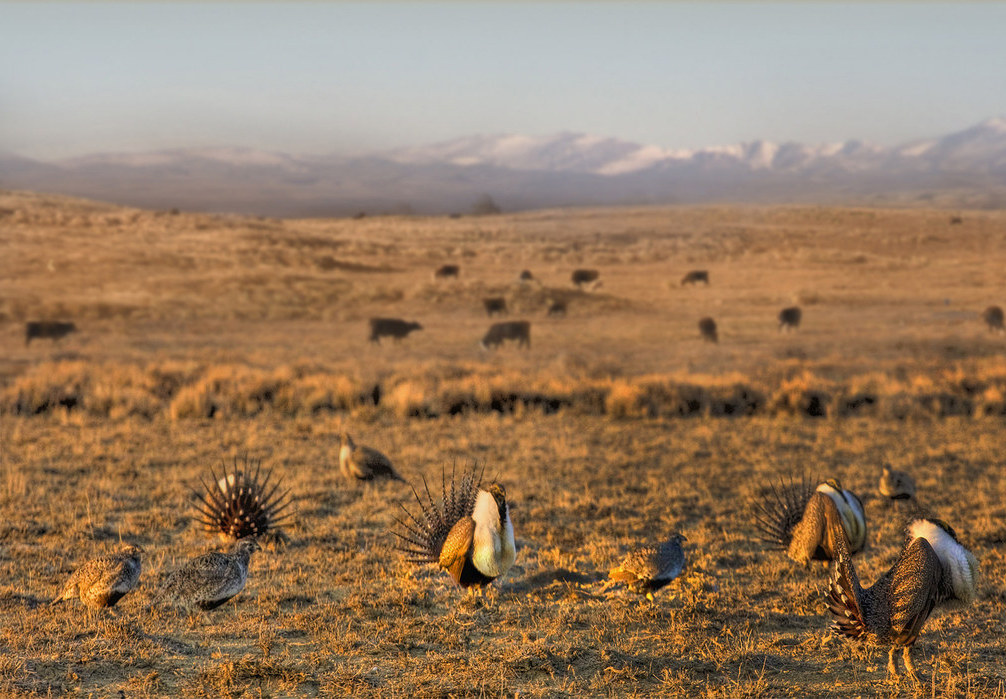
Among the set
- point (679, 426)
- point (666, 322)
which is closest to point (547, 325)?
point (666, 322)

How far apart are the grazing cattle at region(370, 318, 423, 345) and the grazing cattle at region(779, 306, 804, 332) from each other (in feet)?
34.3

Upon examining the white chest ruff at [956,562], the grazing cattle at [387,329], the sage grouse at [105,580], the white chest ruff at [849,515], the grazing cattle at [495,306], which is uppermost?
the white chest ruff at [956,562]

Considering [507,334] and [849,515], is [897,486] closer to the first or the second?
[849,515]

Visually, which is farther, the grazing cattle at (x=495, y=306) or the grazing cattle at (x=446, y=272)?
the grazing cattle at (x=446, y=272)

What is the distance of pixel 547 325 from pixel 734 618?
20.6 meters

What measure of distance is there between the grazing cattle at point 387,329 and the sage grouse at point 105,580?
18.0 m

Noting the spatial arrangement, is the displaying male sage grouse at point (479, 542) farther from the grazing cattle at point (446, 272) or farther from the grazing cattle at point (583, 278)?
the grazing cattle at point (446, 272)

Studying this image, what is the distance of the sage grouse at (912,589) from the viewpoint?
4145 mm

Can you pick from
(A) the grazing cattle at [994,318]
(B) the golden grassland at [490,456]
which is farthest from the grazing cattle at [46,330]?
(A) the grazing cattle at [994,318]

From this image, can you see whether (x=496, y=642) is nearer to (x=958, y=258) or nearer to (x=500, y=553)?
(x=500, y=553)

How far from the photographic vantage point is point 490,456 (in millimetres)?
10211

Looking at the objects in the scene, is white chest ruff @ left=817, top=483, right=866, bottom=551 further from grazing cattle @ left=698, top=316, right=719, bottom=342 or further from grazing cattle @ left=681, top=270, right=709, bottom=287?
grazing cattle @ left=681, top=270, right=709, bottom=287

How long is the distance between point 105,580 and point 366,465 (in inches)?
147

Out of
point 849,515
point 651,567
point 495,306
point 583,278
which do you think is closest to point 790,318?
point 495,306
